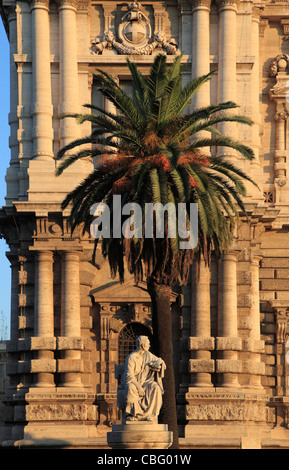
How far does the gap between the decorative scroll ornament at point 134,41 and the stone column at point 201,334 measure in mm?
8631

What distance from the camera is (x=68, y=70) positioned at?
51219 mm

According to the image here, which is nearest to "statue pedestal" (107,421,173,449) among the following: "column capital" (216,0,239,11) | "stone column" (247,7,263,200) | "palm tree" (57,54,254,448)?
"palm tree" (57,54,254,448)

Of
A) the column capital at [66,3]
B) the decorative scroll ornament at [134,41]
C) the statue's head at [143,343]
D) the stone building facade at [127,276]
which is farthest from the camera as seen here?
the decorative scroll ornament at [134,41]

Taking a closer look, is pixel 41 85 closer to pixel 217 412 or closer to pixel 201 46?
pixel 201 46

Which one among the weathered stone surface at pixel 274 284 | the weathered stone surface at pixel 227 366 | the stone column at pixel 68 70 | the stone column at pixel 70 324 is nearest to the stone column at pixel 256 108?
the weathered stone surface at pixel 274 284

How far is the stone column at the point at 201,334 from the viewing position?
49094 millimetres

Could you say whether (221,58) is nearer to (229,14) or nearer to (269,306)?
(229,14)

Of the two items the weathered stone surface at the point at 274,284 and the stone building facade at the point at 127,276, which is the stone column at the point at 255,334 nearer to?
the stone building facade at the point at 127,276

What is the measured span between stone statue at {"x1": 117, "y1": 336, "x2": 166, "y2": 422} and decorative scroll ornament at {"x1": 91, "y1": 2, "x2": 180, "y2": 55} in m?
16.5

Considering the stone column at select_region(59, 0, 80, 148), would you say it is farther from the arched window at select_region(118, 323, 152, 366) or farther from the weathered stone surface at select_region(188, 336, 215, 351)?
the weathered stone surface at select_region(188, 336, 215, 351)

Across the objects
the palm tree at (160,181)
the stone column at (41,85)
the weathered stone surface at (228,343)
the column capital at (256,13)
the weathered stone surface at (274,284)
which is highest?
the column capital at (256,13)

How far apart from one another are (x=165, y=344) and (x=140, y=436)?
6030mm

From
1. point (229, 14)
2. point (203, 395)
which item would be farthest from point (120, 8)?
point (203, 395)

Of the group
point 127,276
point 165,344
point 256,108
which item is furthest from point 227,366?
point 256,108
